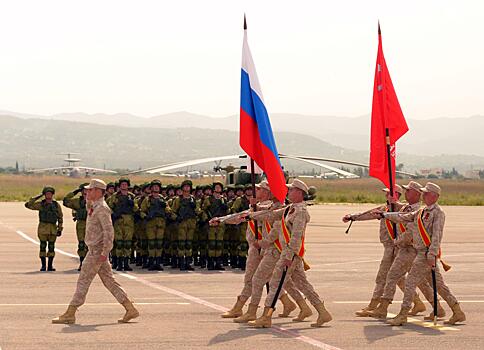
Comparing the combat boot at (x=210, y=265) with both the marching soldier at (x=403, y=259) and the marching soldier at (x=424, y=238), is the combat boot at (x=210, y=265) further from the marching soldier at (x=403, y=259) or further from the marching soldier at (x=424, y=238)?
the marching soldier at (x=424, y=238)

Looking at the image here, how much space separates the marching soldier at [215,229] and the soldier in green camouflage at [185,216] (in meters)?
0.25

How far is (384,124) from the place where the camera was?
1341 cm

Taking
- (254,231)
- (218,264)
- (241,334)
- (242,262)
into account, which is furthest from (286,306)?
(218,264)

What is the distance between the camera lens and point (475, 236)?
3278 cm

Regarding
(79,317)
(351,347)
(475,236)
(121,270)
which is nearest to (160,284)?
(121,270)

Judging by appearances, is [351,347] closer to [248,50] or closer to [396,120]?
[396,120]

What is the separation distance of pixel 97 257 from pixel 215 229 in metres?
7.57

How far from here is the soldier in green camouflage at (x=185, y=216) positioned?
20.0 meters

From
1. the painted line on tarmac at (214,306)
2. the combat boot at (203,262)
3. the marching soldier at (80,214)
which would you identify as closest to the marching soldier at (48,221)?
the marching soldier at (80,214)

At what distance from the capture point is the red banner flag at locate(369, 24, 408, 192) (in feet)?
43.9

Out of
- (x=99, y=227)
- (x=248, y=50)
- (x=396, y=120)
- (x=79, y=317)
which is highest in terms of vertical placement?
(x=248, y=50)

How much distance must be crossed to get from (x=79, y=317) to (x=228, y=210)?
733 cm

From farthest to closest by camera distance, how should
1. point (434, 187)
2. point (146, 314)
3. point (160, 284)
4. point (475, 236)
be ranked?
point (475, 236) → point (160, 284) → point (146, 314) → point (434, 187)

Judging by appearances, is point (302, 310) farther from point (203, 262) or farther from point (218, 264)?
point (203, 262)
